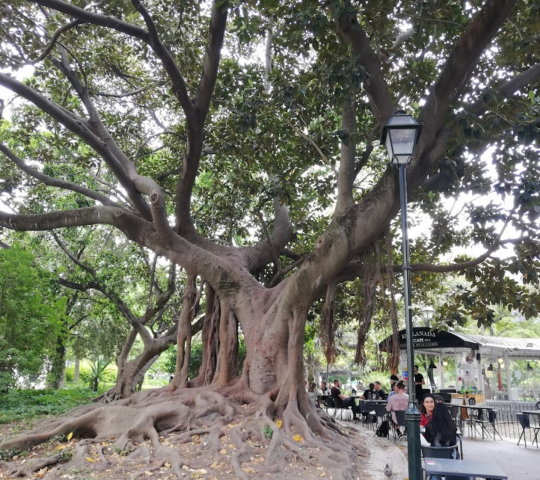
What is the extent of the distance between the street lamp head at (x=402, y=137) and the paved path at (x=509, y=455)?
4.78 m

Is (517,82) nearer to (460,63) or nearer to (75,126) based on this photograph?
(460,63)

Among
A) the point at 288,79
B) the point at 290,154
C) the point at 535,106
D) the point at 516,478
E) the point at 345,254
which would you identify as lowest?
the point at 516,478

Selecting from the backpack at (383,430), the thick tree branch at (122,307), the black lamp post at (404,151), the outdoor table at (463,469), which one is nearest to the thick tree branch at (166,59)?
the black lamp post at (404,151)

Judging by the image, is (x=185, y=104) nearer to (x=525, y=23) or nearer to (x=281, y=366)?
(x=281, y=366)

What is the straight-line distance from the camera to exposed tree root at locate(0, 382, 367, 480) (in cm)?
571

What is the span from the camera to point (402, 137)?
4969mm

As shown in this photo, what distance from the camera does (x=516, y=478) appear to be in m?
6.54

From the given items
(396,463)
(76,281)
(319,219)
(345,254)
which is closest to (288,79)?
(345,254)

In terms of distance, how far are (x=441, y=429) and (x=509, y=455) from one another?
352 cm

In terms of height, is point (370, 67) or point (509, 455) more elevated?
point (370, 67)

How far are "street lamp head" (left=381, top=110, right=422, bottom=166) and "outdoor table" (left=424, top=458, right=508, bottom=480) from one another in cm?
286

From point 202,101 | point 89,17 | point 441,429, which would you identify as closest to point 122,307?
point 202,101

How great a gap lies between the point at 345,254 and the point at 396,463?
3167 mm

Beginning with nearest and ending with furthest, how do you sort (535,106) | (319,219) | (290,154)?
(535,106), (290,154), (319,219)
